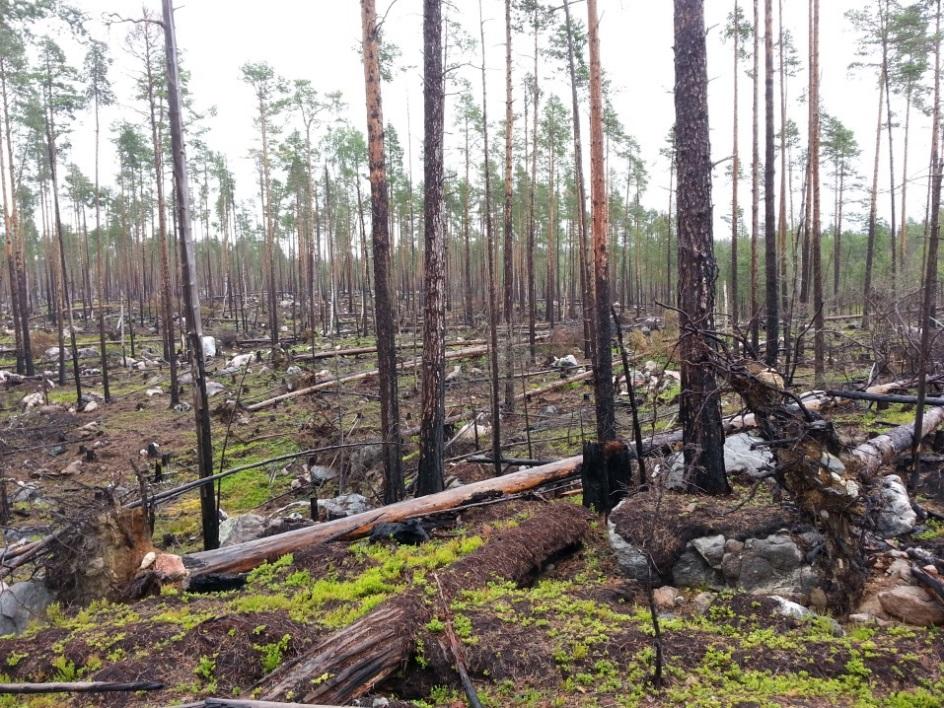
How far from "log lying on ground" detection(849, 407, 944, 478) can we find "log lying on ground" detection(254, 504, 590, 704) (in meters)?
4.29

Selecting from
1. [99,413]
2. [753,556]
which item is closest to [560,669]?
[753,556]

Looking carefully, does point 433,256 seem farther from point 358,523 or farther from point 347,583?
point 347,583

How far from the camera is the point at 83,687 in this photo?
12.8 feet

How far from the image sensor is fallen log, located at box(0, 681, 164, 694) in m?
3.89

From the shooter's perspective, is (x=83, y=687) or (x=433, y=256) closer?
(x=83, y=687)

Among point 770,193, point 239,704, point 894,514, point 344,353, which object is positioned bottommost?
point 894,514

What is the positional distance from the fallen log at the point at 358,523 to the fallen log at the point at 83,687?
96.2 inches

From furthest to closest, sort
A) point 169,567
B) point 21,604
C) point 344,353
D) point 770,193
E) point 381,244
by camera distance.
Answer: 1. point 344,353
2. point 770,193
3. point 381,244
4. point 169,567
5. point 21,604

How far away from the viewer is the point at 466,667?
429 centimetres

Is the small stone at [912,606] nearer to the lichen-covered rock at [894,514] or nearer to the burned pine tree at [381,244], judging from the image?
the lichen-covered rock at [894,514]

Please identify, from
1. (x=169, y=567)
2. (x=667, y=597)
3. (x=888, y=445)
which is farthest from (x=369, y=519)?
(x=888, y=445)

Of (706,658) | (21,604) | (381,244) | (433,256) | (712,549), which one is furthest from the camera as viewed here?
(381,244)

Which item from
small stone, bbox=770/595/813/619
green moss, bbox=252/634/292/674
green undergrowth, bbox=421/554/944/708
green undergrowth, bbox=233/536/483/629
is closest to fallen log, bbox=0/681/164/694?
green moss, bbox=252/634/292/674

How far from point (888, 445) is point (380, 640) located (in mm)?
7310
